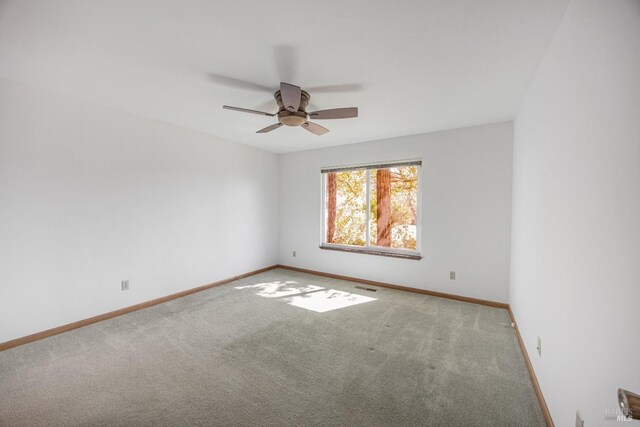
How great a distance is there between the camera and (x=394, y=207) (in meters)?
4.29

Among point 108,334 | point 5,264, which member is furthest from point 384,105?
point 5,264

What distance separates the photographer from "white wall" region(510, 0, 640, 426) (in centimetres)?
88

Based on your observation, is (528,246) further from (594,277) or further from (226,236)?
(226,236)

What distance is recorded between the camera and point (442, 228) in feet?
12.4

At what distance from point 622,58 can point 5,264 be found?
4341mm

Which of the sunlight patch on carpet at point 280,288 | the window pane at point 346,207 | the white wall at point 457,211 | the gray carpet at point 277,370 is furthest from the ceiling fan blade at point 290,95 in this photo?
the sunlight patch on carpet at point 280,288

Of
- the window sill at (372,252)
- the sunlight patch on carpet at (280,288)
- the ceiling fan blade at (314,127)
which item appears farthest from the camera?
the window sill at (372,252)

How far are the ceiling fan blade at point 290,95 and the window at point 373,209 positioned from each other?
2423mm

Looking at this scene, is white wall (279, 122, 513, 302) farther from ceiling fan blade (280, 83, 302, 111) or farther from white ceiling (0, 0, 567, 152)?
ceiling fan blade (280, 83, 302, 111)

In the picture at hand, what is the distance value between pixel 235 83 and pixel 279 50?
69cm

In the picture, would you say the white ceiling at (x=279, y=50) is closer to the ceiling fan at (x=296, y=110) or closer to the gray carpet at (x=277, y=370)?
the ceiling fan at (x=296, y=110)

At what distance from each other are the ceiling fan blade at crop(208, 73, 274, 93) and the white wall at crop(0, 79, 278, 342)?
1671mm

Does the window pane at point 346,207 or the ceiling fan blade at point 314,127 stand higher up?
the ceiling fan blade at point 314,127

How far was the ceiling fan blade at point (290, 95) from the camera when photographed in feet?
6.78
